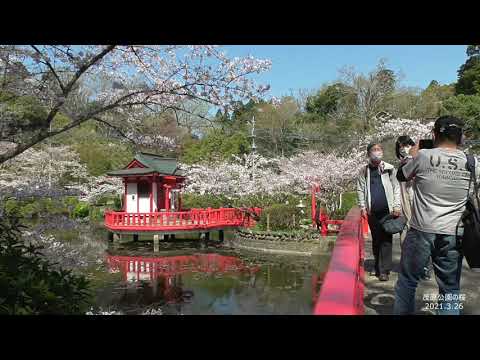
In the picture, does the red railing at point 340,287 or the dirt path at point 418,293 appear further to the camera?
the dirt path at point 418,293

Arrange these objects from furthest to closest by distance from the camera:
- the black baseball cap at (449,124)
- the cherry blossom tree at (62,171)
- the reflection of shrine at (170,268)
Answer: the cherry blossom tree at (62,171) → the reflection of shrine at (170,268) → the black baseball cap at (449,124)

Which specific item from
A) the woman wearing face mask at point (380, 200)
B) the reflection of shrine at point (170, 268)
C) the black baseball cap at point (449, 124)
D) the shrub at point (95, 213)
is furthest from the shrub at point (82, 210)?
the black baseball cap at point (449, 124)

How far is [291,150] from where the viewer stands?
2498 centimetres

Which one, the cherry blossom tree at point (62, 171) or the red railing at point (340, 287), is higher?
the cherry blossom tree at point (62, 171)

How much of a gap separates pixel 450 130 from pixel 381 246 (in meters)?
1.47

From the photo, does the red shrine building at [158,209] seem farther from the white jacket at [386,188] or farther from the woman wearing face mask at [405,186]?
the woman wearing face mask at [405,186]

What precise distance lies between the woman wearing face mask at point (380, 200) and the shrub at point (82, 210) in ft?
62.9

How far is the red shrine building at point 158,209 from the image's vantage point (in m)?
15.5

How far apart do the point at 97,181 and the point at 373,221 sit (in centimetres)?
1987

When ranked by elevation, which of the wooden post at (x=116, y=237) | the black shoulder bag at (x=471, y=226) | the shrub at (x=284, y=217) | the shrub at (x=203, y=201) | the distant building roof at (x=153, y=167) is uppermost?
the distant building roof at (x=153, y=167)

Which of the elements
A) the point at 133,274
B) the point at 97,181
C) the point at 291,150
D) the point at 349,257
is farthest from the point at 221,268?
the point at 291,150

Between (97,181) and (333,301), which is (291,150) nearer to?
(97,181)

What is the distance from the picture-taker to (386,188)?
3084 millimetres

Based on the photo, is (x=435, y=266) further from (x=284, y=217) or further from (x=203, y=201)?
(x=203, y=201)
